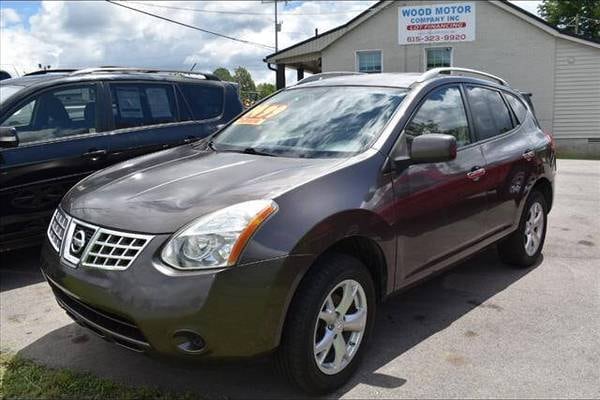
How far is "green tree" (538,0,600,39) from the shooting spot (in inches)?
1566

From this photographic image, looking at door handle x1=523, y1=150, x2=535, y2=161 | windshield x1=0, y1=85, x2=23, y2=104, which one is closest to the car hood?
windshield x1=0, y1=85, x2=23, y2=104

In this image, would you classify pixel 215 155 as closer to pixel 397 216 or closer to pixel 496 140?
pixel 397 216

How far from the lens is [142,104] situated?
20.1 feet

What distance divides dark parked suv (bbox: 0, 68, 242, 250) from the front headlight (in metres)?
2.86

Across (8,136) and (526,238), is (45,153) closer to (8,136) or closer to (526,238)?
(8,136)

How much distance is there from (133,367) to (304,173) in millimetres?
1537

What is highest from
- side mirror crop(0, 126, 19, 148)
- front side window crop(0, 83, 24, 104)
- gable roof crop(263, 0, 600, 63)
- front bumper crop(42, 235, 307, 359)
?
gable roof crop(263, 0, 600, 63)

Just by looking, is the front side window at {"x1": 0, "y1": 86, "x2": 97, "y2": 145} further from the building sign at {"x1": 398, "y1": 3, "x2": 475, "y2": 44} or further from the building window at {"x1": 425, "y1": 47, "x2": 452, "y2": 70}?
the building sign at {"x1": 398, "y1": 3, "x2": 475, "y2": 44}

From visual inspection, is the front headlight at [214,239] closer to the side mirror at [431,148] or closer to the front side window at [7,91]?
the side mirror at [431,148]

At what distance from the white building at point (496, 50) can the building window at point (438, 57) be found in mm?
37

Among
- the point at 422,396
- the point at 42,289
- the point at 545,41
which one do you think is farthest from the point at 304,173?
the point at 545,41

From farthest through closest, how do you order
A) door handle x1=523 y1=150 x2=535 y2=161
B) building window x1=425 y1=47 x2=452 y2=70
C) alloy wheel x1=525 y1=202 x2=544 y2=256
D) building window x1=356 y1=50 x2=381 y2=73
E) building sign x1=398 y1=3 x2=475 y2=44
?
building window x1=356 y1=50 x2=381 y2=73 < building window x1=425 y1=47 x2=452 y2=70 < building sign x1=398 y1=3 x2=475 y2=44 < alloy wheel x1=525 y1=202 x2=544 y2=256 < door handle x1=523 y1=150 x2=535 y2=161

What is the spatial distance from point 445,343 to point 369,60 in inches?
798

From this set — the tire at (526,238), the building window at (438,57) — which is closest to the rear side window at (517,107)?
the tire at (526,238)
